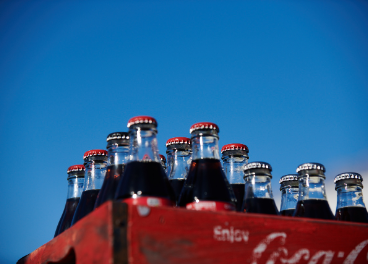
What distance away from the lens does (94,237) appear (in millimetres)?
991

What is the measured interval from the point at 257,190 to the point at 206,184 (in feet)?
1.20

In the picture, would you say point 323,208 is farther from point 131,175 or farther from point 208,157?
point 131,175

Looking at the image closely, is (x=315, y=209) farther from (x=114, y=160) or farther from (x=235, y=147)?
(x=114, y=160)

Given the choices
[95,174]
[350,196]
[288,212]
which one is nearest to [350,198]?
[350,196]

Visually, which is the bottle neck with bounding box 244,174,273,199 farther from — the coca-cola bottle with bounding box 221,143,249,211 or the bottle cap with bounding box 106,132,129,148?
the bottle cap with bounding box 106,132,129,148

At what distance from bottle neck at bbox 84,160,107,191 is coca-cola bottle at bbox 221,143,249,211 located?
58cm

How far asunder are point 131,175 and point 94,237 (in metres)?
0.27

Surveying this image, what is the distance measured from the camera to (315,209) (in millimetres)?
1547

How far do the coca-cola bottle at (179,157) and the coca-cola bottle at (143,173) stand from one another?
1.42ft

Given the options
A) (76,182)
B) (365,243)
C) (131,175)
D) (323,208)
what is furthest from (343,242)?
(76,182)

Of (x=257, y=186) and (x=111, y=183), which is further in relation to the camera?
(x=257, y=186)

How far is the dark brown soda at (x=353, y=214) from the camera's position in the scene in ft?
5.41

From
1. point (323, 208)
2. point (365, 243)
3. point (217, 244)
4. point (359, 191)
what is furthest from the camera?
point (359, 191)

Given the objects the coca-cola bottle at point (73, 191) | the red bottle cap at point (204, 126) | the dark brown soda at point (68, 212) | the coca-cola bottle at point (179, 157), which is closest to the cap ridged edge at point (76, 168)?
the coca-cola bottle at point (73, 191)
